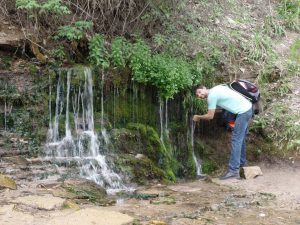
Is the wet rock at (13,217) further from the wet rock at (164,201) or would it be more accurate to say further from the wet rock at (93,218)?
the wet rock at (164,201)

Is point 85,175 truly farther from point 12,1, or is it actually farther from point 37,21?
point 12,1

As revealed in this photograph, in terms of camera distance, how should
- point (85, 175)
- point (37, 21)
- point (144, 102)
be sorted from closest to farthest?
point (85, 175) → point (37, 21) → point (144, 102)

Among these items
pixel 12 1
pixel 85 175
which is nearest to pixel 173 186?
→ pixel 85 175

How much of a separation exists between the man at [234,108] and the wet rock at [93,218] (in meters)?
2.91


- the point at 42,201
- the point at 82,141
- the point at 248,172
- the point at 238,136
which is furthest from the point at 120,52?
the point at 42,201

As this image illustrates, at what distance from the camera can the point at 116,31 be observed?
880 cm

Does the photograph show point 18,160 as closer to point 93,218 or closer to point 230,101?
point 93,218

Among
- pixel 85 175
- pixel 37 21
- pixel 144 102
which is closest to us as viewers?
pixel 85 175

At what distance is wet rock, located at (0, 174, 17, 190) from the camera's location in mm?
5633

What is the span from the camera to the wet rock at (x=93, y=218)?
4594 millimetres

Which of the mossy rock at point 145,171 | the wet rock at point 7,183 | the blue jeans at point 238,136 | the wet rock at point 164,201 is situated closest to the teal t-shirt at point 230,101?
the blue jeans at point 238,136

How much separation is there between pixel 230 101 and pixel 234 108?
14cm

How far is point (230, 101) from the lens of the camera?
7.44 metres

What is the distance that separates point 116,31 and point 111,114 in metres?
1.70
